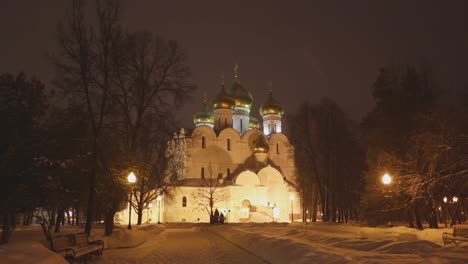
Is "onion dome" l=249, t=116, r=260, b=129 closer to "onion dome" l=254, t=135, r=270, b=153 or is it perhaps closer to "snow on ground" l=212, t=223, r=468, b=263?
"onion dome" l=254, t=135, r=270, b=153

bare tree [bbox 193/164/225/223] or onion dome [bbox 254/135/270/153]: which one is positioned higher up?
onion dome [bbox 254/135/270/153]

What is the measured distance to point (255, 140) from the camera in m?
58.2

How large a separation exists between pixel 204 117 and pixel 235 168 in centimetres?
1065

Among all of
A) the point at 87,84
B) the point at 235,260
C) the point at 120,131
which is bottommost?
the point at 235,260

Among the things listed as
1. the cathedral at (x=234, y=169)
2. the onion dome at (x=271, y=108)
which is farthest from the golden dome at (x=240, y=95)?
the onion dome at (x=271, y=108)

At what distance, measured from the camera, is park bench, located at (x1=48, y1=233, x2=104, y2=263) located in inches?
409

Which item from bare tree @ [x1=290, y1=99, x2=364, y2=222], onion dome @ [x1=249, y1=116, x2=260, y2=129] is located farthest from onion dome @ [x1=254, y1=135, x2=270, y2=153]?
bare tree @ [x1=290, y1=99, x2=364, y2=222]

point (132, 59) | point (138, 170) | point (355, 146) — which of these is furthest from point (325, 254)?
point (355, 146)

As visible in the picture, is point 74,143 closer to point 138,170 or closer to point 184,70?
point 138,170

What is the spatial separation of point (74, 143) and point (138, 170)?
2924 millimetres

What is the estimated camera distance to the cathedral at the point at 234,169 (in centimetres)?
5053

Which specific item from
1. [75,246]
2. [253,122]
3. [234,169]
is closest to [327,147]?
[234,169]

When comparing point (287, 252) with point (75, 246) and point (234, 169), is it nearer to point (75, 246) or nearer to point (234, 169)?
point (75, 246)

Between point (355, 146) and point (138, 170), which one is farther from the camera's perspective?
point (355, 146)
